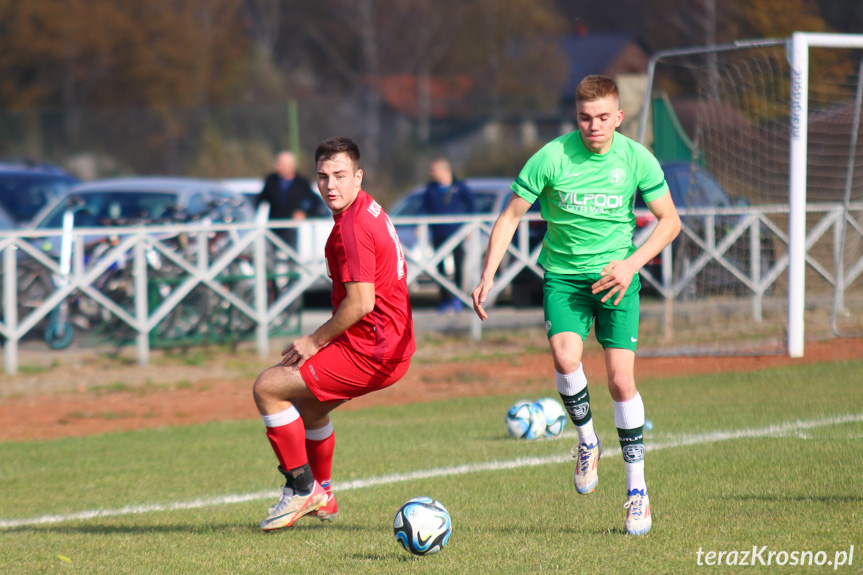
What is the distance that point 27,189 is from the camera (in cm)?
1528

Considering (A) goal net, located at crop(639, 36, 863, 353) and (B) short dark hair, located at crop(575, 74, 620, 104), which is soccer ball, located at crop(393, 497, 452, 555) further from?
(A) goal net, located at crop(639, 36, 863, 353)

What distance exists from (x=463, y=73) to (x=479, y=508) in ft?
161

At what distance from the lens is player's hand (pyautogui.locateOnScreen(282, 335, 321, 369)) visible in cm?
473

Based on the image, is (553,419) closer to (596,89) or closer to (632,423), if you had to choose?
(632,423)

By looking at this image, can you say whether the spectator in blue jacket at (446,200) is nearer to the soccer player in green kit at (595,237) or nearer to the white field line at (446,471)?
the white field line at (446,471)

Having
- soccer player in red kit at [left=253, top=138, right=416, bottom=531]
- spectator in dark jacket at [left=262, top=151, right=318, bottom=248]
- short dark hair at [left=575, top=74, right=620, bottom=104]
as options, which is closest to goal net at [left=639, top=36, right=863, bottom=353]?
spectator in dark jacket at [left=262, top=151, right=318, bottom=248]

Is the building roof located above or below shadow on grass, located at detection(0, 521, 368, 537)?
above

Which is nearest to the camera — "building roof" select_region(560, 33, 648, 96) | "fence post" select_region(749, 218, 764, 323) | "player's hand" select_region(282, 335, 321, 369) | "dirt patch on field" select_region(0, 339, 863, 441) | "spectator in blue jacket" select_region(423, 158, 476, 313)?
"player's hand" select_region(282, 335, 321, 369)

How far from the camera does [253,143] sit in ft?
101

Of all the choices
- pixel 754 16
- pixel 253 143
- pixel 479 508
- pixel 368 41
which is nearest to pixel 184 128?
pixel 253 143

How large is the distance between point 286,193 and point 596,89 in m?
8.26

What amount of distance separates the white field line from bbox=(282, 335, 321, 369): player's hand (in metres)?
1.52

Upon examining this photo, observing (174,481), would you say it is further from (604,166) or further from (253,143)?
(253,143)

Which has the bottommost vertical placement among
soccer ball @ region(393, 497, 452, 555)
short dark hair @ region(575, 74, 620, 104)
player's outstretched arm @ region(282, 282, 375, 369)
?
soccer ball @ region(393, 497, 452, 555)
